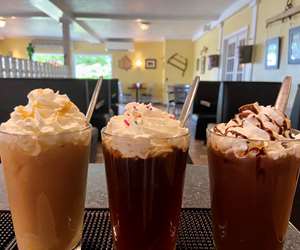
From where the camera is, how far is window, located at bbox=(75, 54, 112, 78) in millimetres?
12422

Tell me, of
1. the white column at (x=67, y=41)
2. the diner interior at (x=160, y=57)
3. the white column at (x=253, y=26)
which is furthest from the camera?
the white column at (x=67, y=41)

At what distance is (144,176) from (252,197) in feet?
0.59

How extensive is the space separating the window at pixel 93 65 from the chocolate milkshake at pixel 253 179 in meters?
12.2

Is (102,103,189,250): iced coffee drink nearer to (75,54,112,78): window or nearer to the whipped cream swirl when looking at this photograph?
the whipped cream swirl

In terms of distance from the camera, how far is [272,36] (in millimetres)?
4141

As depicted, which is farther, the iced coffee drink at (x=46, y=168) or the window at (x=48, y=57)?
the window at (x=48, y=57)

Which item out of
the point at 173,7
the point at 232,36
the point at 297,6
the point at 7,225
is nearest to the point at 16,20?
the point at 173,7

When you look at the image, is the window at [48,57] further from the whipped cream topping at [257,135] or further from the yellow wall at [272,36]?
the whipped cream topping at [257,135]

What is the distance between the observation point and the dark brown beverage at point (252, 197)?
0.46 meters

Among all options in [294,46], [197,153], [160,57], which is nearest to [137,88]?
[160,57]

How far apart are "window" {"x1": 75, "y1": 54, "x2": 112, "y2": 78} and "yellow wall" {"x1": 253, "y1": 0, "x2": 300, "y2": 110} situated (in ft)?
27.8

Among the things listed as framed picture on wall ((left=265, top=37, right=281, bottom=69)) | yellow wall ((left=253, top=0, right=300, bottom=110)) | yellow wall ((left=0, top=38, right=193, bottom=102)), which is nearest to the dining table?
yellow wall ((left=0, top=38, right=193, bottom=102))

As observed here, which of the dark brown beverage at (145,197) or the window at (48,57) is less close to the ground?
the window at (48,57)

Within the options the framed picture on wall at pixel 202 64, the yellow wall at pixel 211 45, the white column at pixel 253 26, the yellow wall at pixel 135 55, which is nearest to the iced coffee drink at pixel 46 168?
the white column at pixel 253 26
